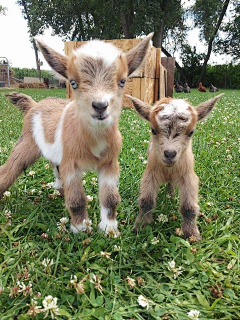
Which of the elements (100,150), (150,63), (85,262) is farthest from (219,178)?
(150,63)

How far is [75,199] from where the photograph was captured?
2559mm

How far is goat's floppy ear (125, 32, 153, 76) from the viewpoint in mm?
2582

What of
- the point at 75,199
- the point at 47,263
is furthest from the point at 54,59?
the point at 47,263

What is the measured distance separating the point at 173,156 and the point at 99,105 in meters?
0.75

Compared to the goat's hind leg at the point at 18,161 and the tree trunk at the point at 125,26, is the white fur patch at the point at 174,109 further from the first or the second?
the tree trunk at the point at 125,26

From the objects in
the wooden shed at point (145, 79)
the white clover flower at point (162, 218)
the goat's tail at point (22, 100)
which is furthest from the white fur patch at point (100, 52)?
the wooden shed at point (145, 79)

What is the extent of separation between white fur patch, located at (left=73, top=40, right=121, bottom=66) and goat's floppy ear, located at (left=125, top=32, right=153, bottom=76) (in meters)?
0.26

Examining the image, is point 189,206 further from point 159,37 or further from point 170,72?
point 159,37

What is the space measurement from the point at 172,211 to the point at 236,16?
3616cm

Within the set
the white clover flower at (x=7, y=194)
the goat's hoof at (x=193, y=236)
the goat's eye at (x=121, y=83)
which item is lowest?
the goat's hoof at (x=193, y=236)

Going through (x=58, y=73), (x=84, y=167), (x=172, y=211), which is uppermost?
(x=58, y=73)

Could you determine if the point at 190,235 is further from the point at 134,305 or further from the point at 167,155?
the point at 134,305

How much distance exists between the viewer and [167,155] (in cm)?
244

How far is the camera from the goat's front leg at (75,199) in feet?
8.40
